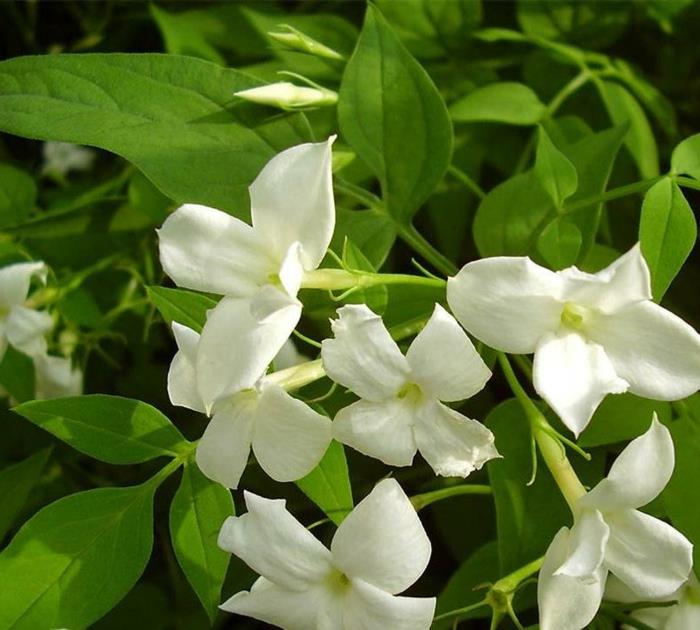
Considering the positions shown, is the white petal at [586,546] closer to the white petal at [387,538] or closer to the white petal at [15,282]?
the white petal at [387,538]

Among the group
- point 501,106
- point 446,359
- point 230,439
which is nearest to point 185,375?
point 230,439

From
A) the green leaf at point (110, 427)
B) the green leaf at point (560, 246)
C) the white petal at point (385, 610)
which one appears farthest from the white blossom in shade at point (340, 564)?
the green leaf at point (560, 246)

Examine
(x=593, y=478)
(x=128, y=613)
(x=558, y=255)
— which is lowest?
(x=128, y=613)

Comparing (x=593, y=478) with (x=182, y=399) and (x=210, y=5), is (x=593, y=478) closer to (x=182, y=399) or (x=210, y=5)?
(x=182, y=399)

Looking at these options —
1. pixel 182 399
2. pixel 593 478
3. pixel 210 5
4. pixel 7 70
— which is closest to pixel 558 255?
pixel 593 478

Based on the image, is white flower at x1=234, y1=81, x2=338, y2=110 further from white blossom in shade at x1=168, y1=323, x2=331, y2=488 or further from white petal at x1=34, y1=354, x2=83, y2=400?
white petal at x1=34, y1=354, x2=83, y2=400

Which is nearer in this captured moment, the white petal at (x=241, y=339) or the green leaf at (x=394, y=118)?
the white petal at (x=241, y=339)

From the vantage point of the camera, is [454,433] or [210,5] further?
[210,5]

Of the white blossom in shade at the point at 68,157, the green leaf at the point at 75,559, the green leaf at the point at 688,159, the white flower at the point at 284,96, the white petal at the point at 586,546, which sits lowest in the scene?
the white blossom in shade at the point at 68,157
